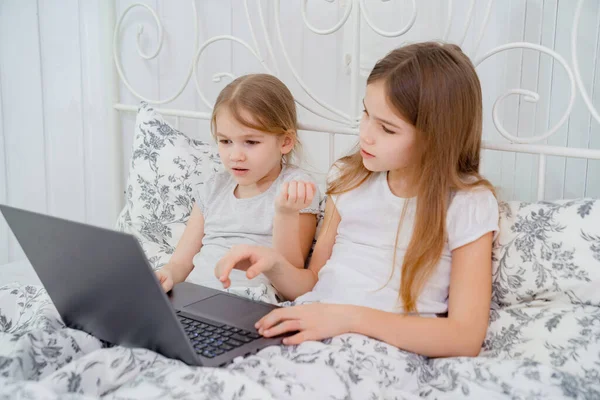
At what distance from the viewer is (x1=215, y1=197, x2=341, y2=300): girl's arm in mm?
1028

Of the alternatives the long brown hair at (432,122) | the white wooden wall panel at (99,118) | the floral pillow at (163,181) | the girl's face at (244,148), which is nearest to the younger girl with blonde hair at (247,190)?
the girl's face at (244,148)

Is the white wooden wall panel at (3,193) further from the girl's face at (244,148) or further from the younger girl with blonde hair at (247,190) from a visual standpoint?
the girl's face at (244,148)

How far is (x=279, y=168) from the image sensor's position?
1357 mm

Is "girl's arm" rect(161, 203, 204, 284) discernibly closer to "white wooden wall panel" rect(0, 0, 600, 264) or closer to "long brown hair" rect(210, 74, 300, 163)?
"long brown hair" rect(210, 74, 300, 163)

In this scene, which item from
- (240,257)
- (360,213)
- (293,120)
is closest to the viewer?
(240,257)

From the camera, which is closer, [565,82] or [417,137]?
[417,137]

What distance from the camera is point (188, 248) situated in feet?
4.49

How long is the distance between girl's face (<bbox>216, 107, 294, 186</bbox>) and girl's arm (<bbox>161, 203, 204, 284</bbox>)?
0.52 feet

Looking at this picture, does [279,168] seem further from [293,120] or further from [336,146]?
[336,146]

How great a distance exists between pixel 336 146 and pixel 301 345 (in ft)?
2.95

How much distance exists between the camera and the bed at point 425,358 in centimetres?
76

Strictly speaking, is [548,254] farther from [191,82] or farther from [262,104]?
[191,82]

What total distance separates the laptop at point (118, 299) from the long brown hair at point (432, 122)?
10.9 inches

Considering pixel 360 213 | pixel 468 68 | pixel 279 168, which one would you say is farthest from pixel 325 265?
pixel 468 68
